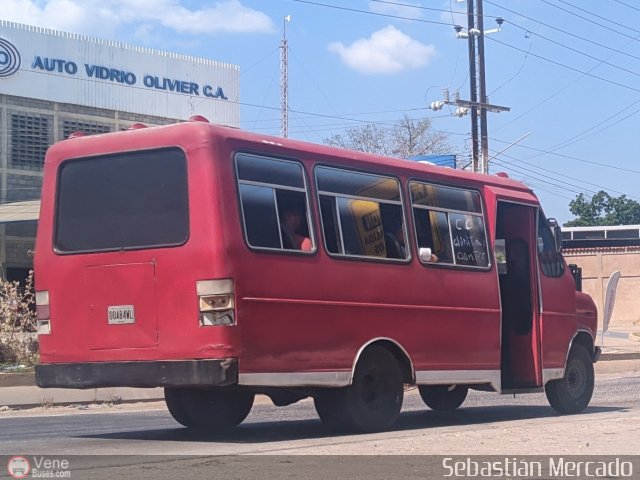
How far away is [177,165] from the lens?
31.2ft

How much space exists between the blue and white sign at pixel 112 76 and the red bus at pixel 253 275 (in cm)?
2608

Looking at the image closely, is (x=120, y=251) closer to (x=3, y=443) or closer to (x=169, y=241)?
(x=169, y=241)

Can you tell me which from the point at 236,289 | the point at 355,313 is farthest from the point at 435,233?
the point at 236,289

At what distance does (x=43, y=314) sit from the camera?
10.2m

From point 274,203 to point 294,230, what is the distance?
0.34 metres

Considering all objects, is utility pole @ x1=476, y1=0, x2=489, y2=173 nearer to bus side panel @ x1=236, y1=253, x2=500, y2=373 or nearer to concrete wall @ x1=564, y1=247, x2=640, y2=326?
concrete wall @ x1=564, y1=247, x2=640, y2=326

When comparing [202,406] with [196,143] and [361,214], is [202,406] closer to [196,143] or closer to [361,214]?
[361,214]

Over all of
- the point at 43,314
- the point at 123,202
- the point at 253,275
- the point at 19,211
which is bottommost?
the point at 43,314

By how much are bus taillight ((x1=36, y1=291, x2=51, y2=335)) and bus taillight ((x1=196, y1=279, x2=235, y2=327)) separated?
6.30 feet

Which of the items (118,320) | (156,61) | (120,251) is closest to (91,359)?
(118,320)

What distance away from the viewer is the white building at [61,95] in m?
34.9

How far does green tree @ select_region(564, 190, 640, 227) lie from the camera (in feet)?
247

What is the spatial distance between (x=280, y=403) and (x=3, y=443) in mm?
2877

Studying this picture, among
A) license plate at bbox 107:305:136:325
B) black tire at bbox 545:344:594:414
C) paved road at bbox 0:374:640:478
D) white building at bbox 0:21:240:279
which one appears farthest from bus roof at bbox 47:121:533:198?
white building at bbox 0:21:240:279
